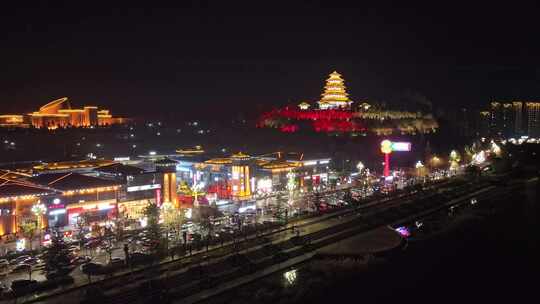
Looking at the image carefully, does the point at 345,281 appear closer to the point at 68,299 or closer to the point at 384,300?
the point at 384,300

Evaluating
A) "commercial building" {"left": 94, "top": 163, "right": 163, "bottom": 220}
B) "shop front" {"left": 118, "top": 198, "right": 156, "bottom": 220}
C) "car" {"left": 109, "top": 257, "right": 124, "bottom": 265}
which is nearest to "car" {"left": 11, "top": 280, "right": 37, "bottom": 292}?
"car" {"left": 109, "top": 257, "right": 124, "bottom": 265}

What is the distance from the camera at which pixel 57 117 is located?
47.2 m

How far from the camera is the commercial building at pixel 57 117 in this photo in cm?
4434

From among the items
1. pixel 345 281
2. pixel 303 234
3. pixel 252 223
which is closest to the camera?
pixel 345 281

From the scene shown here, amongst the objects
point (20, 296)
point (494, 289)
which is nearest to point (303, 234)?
point (494, 289)

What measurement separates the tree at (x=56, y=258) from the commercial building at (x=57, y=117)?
1288 inches

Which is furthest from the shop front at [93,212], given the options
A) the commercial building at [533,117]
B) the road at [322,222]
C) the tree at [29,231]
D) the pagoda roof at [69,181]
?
Result: the commercial building at [533,117]

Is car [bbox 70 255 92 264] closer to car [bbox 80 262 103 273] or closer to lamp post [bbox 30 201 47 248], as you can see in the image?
car [bbox 80 262 103 273]

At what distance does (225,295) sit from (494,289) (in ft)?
29.8

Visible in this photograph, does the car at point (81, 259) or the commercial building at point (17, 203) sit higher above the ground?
the commercial building at point (17, 203)

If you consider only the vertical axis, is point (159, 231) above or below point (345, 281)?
above

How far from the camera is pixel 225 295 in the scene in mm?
14039

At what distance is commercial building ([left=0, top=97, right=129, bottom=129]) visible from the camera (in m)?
44.3

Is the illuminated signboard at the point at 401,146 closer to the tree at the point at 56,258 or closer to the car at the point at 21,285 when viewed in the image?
the tree at the point at 56,258
